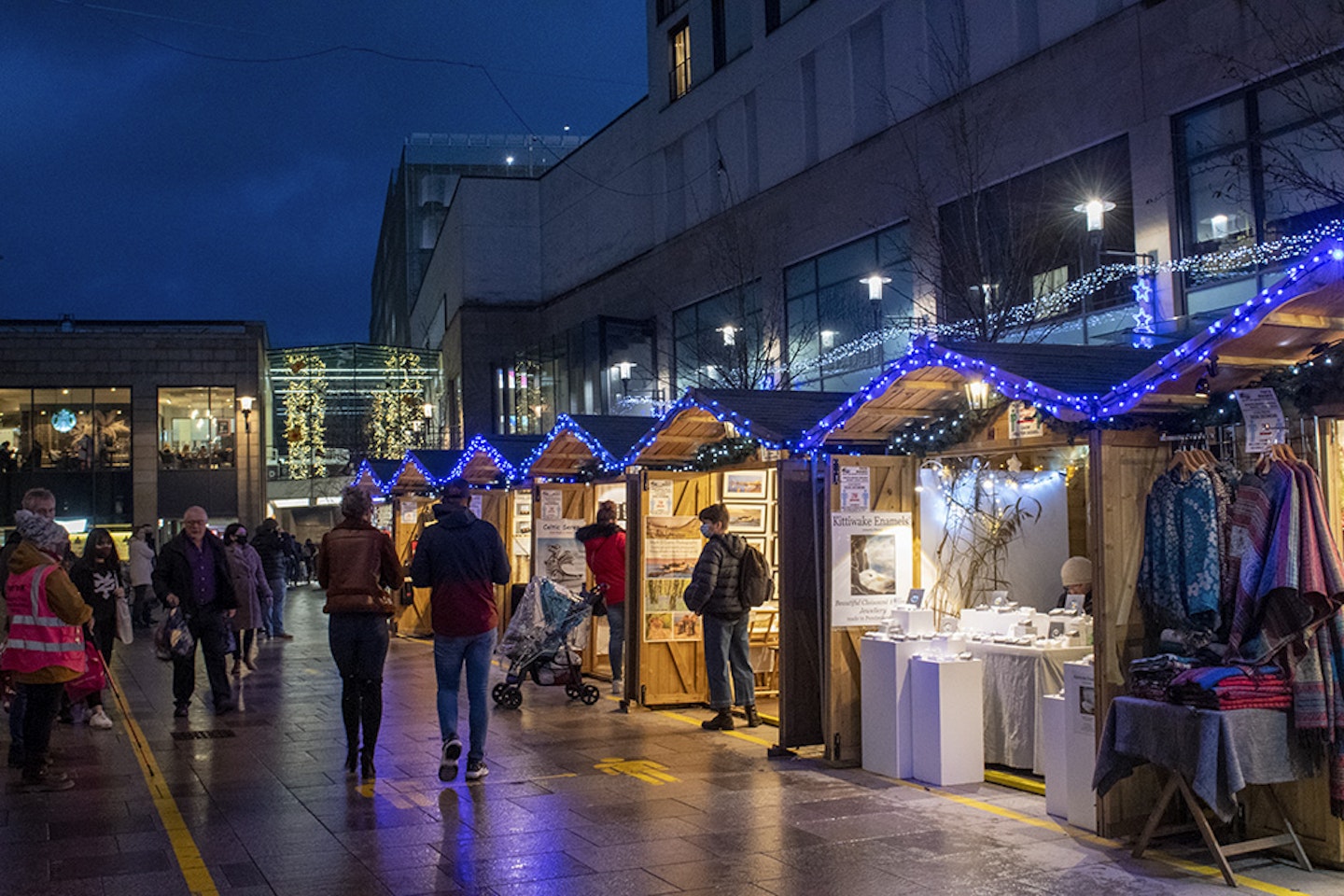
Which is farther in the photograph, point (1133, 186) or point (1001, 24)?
point (1001, 24)

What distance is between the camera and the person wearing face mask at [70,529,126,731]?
12023mm

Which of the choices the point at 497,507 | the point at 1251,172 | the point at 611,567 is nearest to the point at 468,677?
the point at 611,567

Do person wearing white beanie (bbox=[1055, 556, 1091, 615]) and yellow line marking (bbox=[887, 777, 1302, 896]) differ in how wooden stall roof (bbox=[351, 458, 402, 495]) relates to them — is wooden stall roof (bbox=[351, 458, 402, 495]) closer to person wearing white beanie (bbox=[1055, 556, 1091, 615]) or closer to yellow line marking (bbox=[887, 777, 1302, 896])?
person wearing white beanie (bbox=[1055, 556, 1091, 615])

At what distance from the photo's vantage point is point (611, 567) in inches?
534

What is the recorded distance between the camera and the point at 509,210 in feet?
156

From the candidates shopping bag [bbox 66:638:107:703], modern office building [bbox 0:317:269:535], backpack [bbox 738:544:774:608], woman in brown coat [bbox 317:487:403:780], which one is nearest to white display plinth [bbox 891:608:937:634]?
backpack [bbox 738:544:774:608]

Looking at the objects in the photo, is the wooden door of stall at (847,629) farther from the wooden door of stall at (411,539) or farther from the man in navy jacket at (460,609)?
the wooden door of stall at (411,539)

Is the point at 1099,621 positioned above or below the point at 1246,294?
below

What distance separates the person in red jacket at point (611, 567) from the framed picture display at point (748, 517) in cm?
116

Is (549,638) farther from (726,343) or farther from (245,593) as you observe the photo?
(726,343)

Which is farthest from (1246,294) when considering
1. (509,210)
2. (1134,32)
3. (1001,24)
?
(509,210)

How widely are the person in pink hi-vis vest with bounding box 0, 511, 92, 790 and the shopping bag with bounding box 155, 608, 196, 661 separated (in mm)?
2990

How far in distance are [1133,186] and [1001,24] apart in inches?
187

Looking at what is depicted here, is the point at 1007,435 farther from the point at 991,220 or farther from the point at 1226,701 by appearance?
the point at 991,220
